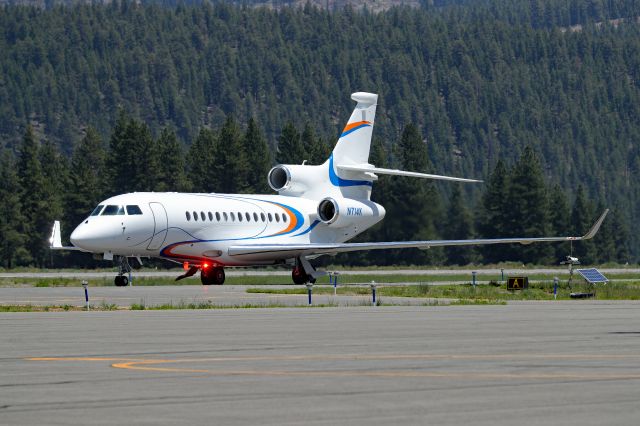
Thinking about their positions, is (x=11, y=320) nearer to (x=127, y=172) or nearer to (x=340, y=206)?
(x=340, y=206)

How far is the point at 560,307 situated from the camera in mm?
36719

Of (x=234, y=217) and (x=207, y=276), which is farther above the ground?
(x=234, y=217)

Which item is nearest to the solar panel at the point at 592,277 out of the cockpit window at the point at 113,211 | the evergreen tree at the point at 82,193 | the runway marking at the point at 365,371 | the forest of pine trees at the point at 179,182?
the cockpit window at the point at 113,211

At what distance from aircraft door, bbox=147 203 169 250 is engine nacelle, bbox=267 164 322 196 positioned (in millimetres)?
9852

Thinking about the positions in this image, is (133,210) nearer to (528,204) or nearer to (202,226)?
(202,226)

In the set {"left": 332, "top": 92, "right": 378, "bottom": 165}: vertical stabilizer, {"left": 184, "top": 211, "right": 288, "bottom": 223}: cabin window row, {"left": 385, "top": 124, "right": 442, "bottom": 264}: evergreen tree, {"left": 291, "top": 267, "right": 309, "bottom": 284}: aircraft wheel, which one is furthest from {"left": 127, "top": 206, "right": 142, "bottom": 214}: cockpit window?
{"left": 385, "top": 124, "right": 442, "bottom": 264}: evergreen tree

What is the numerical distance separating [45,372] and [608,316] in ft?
57.1

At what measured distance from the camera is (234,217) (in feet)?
191

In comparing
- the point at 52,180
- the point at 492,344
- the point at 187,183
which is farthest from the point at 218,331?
the point at 52,180

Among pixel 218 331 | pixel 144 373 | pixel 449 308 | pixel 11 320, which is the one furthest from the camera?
pixel 449 308

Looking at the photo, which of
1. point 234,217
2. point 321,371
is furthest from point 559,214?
point 321,371

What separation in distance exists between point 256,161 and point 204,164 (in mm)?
4987

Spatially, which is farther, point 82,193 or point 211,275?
point 82,193

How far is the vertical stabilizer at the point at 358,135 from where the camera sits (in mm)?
64631
